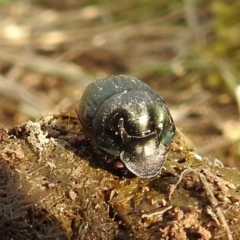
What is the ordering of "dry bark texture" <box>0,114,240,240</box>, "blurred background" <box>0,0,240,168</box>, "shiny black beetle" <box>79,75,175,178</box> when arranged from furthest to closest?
"blurred background" <box>0,0,240,168</box> → "shiny black beetle" <box>79,75,175,178</box> → "dry bark texture" <box>0,114,240,240</box>

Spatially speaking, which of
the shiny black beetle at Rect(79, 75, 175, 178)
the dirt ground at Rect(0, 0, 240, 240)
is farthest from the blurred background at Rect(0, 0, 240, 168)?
the shiny black beetle at Rect(79, 75, 175, 178)

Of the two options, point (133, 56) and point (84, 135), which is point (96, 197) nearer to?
point (84, 135)

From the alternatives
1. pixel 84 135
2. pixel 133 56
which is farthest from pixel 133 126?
pixel 133 56

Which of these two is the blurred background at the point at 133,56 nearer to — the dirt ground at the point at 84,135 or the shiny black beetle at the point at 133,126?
the dirt ground at the point at 84,135

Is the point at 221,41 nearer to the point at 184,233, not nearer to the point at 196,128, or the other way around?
the point at 196,128

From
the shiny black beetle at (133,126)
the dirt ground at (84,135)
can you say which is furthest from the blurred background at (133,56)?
the shiny black beetle at (133,126)

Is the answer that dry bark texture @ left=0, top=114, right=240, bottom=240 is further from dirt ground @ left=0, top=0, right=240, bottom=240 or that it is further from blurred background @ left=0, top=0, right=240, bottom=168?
blurred background @ left=0, top=0, right=240, bottom=168
